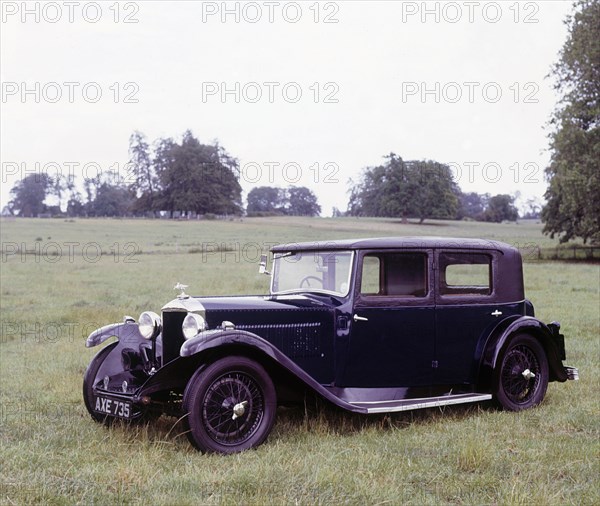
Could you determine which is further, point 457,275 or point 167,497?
point 457,275

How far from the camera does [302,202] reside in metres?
110

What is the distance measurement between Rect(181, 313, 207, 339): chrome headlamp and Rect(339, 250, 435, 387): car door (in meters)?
1.48

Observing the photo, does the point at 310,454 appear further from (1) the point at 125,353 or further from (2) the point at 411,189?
(2) the point at 411,189

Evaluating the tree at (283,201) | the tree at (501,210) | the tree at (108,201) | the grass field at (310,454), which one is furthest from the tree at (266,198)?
the grass field at (310,454)

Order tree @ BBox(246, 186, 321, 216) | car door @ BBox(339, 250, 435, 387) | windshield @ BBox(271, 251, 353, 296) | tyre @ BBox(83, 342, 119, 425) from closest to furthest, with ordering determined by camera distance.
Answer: tyre @ BBox(83, 342, 119, 425) → car door @ BBox(339, 250, 435, 387) → windshield @ BBox(271, 251, 353, 296) → tree @ BBox(246, 186, 321, 216)

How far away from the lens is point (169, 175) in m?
70.2

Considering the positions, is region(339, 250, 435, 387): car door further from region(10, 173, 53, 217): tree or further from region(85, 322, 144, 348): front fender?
region(10, 173, 53, 217): tree

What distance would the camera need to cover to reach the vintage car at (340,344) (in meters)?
5.95

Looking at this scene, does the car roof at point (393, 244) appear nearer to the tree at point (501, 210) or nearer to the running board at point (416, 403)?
the running board at point (416, 403)

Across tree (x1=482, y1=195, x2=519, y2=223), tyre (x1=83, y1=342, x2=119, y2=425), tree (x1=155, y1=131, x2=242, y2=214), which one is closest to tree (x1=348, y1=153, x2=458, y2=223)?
tree (x1=155, y1=131, x2=242, y2=214)

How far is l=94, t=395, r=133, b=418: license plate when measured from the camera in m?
→ 6.06

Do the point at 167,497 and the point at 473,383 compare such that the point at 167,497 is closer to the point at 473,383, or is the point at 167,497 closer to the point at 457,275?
the point at 473,383

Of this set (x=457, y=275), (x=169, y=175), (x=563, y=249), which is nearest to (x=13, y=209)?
(x=169, y=175)

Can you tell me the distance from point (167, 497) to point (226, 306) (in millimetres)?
2187
